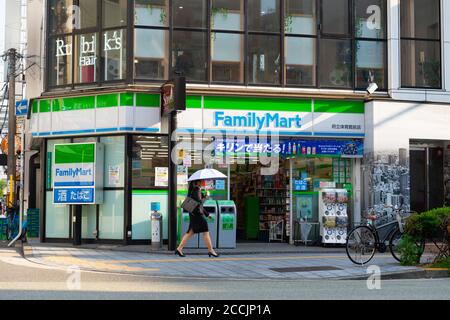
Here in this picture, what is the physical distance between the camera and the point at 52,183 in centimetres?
1927

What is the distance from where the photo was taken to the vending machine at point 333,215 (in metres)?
18.2

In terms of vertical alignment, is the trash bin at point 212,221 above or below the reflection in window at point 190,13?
below

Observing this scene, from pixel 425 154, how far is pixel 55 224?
11.8m

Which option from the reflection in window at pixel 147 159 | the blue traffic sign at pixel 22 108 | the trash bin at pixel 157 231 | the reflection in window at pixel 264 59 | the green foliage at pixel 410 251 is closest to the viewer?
the green foliage at pixel 410 251

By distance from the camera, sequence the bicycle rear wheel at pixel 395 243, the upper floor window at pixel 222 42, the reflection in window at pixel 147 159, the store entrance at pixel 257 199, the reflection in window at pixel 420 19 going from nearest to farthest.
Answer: the bicycle rear wheel at pixel 395 243, the reflection in window at pixel 147 159, the upper floor window at pixel 222 42, the reflection in window at pixel 420 19, the store entrance at pixel 257 199

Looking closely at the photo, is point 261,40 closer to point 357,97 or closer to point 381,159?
point 357,97

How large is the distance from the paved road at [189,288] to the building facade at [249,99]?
623cm

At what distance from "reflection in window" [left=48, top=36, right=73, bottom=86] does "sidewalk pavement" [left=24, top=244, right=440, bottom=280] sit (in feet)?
17.5

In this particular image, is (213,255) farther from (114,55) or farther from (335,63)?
(335,63)

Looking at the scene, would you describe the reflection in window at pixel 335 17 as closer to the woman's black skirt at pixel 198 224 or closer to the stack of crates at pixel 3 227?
the woman's black skirt at pixel 198 224

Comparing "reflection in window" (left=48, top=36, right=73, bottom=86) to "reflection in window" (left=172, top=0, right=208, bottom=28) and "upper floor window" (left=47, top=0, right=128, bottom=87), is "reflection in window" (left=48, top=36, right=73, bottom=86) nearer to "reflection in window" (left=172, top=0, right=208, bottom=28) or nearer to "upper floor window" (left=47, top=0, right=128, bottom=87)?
"upper floor window" (left=47, top=0, right=128, bottom=87)

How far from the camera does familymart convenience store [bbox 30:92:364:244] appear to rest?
18000mm

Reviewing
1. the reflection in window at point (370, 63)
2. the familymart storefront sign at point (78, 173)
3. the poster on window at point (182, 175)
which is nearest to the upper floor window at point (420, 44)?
the reflection in window at point (370, 63)

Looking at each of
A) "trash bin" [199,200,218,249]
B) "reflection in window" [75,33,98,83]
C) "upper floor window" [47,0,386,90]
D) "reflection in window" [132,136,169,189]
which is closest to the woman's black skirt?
"trash bin" [199,200,218,249]
